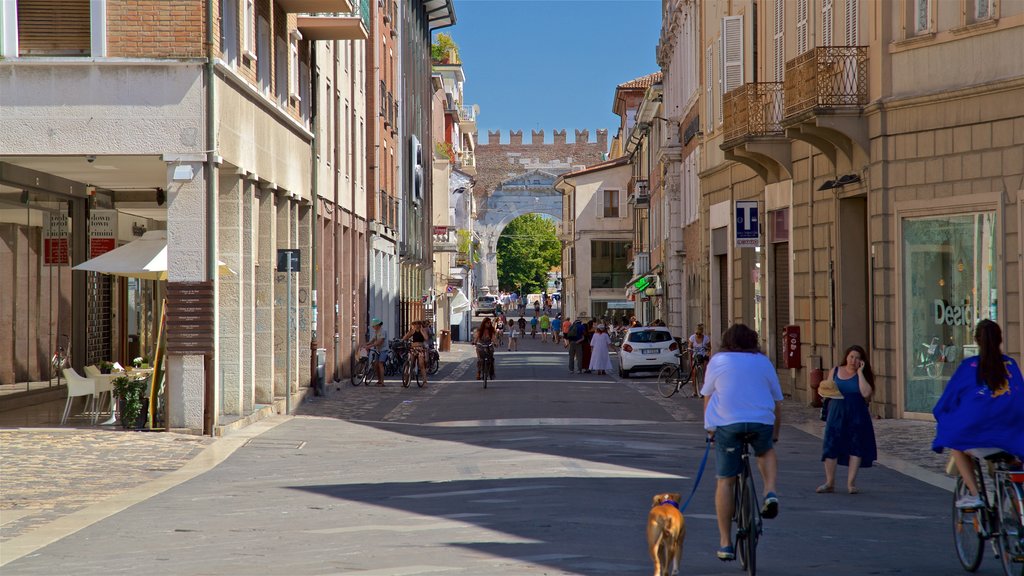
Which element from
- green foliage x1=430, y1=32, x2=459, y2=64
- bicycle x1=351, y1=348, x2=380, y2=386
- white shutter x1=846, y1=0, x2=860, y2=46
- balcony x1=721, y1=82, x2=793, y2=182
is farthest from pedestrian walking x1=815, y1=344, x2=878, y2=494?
green foliage x1=430, y1=32, x2=459, y2=64

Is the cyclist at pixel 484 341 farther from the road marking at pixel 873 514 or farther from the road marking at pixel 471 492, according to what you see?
the road marking at pixel 873 514

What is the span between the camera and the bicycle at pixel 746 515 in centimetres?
871

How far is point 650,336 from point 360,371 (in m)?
9.67

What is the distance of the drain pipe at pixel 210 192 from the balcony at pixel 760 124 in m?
11.1

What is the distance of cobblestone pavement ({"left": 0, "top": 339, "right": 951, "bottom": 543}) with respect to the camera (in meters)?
13.0

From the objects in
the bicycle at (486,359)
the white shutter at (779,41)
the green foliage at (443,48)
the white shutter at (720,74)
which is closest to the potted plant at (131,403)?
the bicycle at (486,359)

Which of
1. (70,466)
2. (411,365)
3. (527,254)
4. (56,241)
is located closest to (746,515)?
(70,466)

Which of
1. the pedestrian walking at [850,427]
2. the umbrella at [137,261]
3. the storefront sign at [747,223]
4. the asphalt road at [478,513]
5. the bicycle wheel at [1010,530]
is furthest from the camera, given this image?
the storefront sign at [747,223]

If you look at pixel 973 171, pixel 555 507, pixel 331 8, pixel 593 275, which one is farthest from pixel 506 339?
pixel 555 507

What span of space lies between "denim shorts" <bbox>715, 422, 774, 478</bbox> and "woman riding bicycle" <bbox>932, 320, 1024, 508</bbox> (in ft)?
3.63

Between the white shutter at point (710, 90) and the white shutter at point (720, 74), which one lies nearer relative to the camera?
the white shutter at point (720, 74)

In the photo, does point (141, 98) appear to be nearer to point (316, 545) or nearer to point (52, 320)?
point (52, 320)

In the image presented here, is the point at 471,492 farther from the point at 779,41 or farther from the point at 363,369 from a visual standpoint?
the point at 363,369

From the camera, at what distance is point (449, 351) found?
2628 inches
